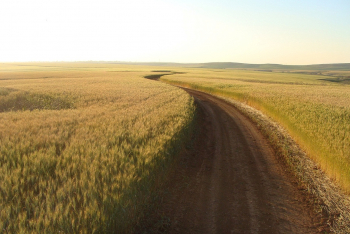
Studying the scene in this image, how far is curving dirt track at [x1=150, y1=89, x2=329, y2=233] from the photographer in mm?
4762

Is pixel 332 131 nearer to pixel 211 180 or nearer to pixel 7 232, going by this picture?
pixel 211 180

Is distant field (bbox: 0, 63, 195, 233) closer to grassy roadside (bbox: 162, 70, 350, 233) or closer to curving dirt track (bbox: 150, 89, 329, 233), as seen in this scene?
curving dirt track (bbox: 150, 89, 329, 233)

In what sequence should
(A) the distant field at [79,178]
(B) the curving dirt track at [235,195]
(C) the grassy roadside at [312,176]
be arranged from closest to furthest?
(A) the distant field at [79,178], (B) the curving dirt track at [235,195], (C) the grassy roadside at [312,176]

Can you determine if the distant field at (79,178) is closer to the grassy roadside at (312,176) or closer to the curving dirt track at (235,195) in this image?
the curving dirt track at (235,195)

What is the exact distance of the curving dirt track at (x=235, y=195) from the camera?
4.76 m

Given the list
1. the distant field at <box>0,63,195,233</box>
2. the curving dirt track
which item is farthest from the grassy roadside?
the distant field at <box>0,63,195,233</box>

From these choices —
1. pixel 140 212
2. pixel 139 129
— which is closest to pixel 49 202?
pixel 140 212

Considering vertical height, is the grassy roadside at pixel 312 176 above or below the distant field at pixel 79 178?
below

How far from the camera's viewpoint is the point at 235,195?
583cm

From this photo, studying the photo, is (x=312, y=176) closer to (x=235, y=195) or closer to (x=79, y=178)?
(x=235, y=195)

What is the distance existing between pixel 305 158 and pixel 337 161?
186 cm

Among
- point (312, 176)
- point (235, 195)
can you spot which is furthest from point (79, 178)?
point (312, 176)

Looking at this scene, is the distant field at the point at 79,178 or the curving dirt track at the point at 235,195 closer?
the distant field at the point at 79,178

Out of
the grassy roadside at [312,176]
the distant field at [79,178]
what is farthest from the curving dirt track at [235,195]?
the distant field at [79,178]
